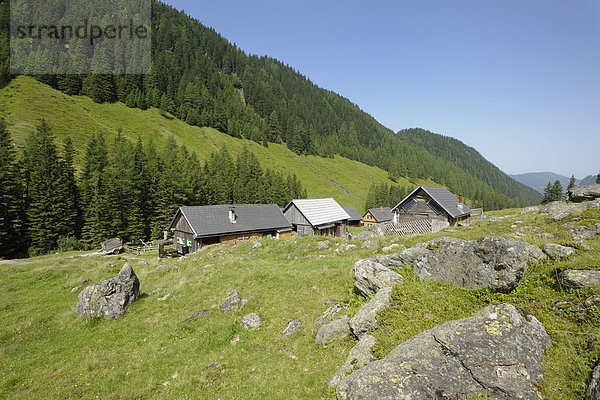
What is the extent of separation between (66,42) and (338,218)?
17520 centimetres

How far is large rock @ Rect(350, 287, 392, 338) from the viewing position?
319 inches

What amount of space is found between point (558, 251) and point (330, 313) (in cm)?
805

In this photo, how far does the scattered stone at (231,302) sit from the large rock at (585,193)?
3069 centimetres

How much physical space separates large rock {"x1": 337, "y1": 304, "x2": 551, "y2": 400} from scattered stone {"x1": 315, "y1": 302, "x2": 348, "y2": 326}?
169 inches

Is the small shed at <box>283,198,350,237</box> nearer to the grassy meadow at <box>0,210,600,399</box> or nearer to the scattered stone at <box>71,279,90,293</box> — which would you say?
the grassy meadow at <box>0,210,600,399</box>

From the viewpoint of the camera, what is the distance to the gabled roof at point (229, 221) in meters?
38.0

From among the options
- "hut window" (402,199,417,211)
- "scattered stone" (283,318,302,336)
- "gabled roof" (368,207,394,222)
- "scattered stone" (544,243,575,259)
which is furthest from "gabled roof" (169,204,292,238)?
"gabled roof" (368,207,394,222)

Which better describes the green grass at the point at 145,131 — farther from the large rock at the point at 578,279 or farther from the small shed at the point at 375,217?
the large rock at the point at 578,279

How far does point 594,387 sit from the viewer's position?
4.12 meters

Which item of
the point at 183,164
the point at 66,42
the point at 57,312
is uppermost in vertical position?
the point at 66,42

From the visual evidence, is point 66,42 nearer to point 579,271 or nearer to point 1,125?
point 1,125

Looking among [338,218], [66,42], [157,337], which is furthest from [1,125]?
[66,42]

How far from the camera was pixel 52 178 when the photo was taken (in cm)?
4547

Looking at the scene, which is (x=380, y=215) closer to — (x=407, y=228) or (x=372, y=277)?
(x=407, y=228)
